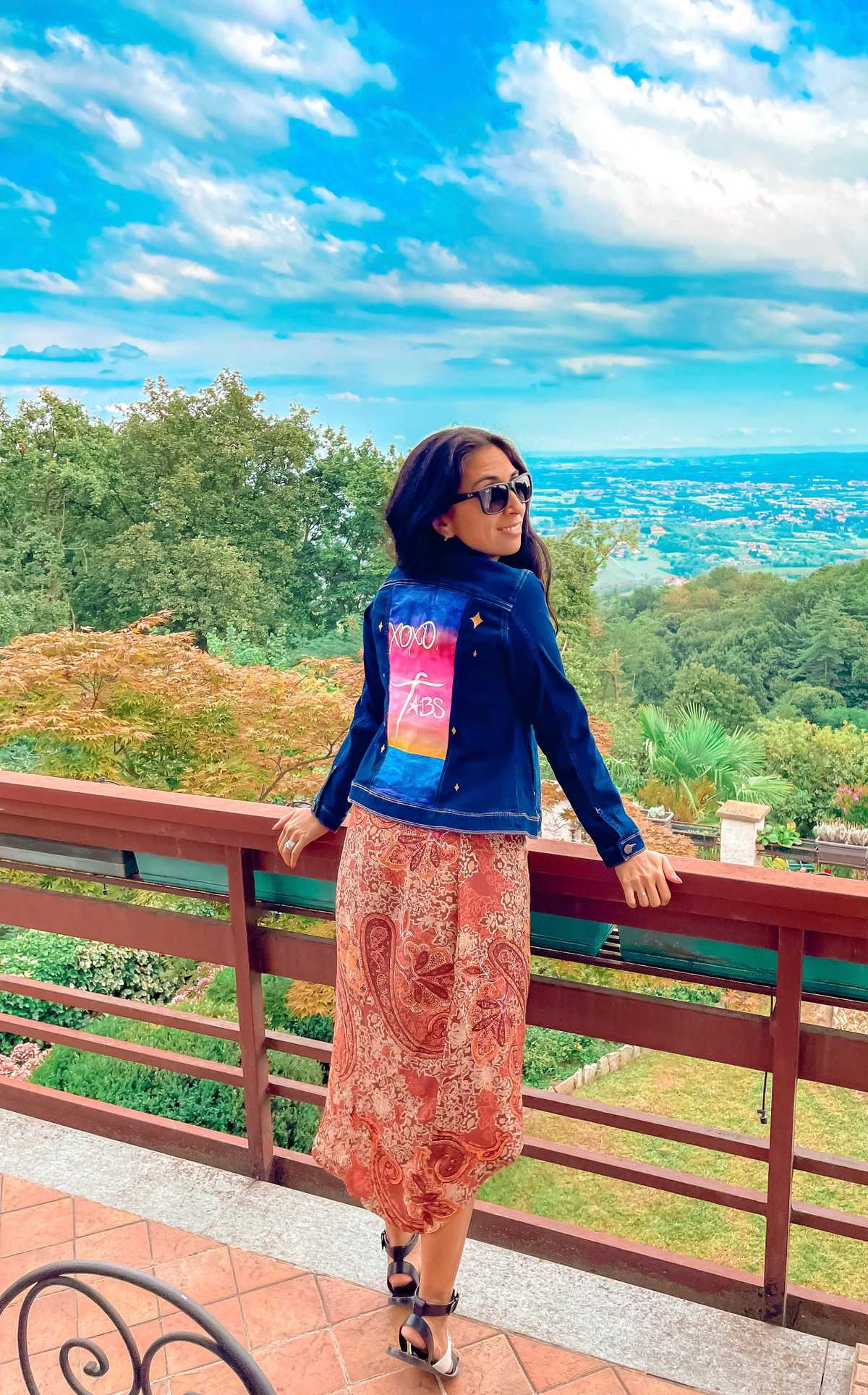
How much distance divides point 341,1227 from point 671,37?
59482 millimetres

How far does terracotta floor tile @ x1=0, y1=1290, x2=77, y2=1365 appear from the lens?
143 centimetres

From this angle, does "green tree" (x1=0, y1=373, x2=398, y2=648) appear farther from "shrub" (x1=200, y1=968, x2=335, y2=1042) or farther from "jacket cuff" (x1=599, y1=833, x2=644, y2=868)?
"jacket cuff" (x1=599, y1=833, x2=644, y2=868)

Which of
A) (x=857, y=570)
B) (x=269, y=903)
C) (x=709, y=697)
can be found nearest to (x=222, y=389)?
(x=709, y=697)

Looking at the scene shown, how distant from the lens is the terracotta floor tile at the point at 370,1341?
1403 mm

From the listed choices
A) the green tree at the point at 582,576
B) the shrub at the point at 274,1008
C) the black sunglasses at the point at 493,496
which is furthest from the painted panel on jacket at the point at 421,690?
the green tree at the point at 582,576

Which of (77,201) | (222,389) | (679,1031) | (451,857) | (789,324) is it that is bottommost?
(679,1031)

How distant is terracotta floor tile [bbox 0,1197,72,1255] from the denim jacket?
0.96 metres

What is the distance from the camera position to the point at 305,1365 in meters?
1.41

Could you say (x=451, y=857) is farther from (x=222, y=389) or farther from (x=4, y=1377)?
→ (x=222, y=389)

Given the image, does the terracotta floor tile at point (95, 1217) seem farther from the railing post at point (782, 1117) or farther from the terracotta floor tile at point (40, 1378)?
the railing post at point (782, 1117)

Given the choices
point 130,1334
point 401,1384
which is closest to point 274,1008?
point 401,1384

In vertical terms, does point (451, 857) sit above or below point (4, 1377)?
above

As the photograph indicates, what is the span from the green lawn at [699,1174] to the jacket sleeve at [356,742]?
16.0 feet

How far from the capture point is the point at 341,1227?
168cm
